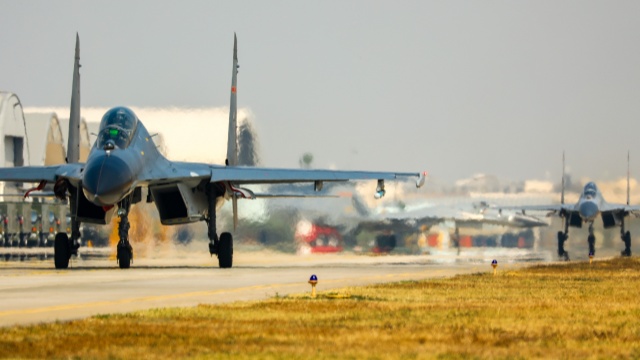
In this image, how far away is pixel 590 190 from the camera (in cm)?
5900

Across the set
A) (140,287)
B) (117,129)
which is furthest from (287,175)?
(140,287)

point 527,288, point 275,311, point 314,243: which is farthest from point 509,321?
point 314,243

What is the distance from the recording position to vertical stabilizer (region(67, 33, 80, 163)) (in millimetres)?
36438

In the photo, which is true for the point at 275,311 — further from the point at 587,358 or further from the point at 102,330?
the point at 587,358

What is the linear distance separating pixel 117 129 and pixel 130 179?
138 centimetres

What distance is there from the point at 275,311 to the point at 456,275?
12.8m

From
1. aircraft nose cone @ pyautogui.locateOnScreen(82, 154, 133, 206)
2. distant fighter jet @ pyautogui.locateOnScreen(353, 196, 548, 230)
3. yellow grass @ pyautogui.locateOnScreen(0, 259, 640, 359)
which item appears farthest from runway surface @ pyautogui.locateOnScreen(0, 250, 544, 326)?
distant fighter jet @ pyautogui.locateOnScreen(353, 196, 548, 230)

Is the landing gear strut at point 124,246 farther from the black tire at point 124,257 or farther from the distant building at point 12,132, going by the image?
the distant building at point 12,132

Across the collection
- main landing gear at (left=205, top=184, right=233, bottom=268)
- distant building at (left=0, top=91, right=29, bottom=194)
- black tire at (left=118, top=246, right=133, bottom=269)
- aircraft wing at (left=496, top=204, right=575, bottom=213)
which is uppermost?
distant building at (left=0, top=91, right=29, bottom=194)

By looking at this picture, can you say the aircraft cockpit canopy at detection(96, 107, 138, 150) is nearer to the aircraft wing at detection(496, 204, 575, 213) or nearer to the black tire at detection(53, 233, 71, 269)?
the black tire at detection(53, 233, 71, 269)

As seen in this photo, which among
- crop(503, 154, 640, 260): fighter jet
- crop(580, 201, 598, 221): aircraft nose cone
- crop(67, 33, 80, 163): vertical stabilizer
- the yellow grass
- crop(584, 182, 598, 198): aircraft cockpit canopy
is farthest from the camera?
crop(584, 182, 598, 198): aircraft cockpit canopy

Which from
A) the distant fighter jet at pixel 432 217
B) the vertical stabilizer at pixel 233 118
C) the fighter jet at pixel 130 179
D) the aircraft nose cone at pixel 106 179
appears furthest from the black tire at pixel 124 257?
the distant fighter jet at pixel 432 217

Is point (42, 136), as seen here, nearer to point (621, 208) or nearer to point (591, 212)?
point (621, 208)

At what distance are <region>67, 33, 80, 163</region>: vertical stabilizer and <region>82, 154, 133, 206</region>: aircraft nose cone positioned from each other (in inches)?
213
